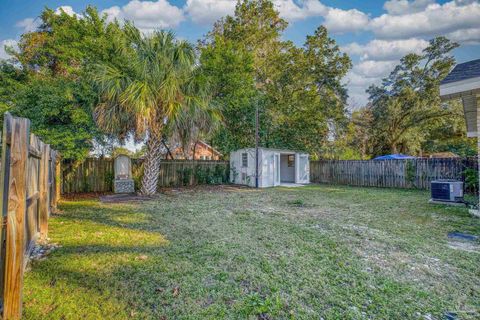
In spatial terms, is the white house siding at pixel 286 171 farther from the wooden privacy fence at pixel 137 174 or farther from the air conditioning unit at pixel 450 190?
the air conditioning unit at pixel 450 190

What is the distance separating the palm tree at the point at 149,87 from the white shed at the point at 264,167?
17.1ft

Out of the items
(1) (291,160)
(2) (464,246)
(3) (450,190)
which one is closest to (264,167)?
(1) (291,160)

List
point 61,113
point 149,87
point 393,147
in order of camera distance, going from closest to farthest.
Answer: point 149,87 → point 61,113 → point 393,147

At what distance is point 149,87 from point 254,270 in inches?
272

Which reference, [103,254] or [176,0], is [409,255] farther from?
[176,0]

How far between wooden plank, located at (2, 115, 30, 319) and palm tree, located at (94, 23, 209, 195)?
19.1 ft

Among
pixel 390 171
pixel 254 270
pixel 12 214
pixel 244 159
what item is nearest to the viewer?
pixel 12 214

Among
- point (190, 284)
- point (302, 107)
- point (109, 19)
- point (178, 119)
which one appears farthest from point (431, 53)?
point (190, 284)

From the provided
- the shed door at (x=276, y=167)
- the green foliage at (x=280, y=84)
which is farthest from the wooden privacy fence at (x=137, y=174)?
the shed door at (x=276, y=167)

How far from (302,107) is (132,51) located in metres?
11.1

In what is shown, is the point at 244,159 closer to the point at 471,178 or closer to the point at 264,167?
the point at 264,167

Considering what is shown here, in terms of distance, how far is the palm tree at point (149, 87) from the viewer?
7746 millimetres

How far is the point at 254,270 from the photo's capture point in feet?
9.71

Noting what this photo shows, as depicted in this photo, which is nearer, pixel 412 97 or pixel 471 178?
pixel 471 178
